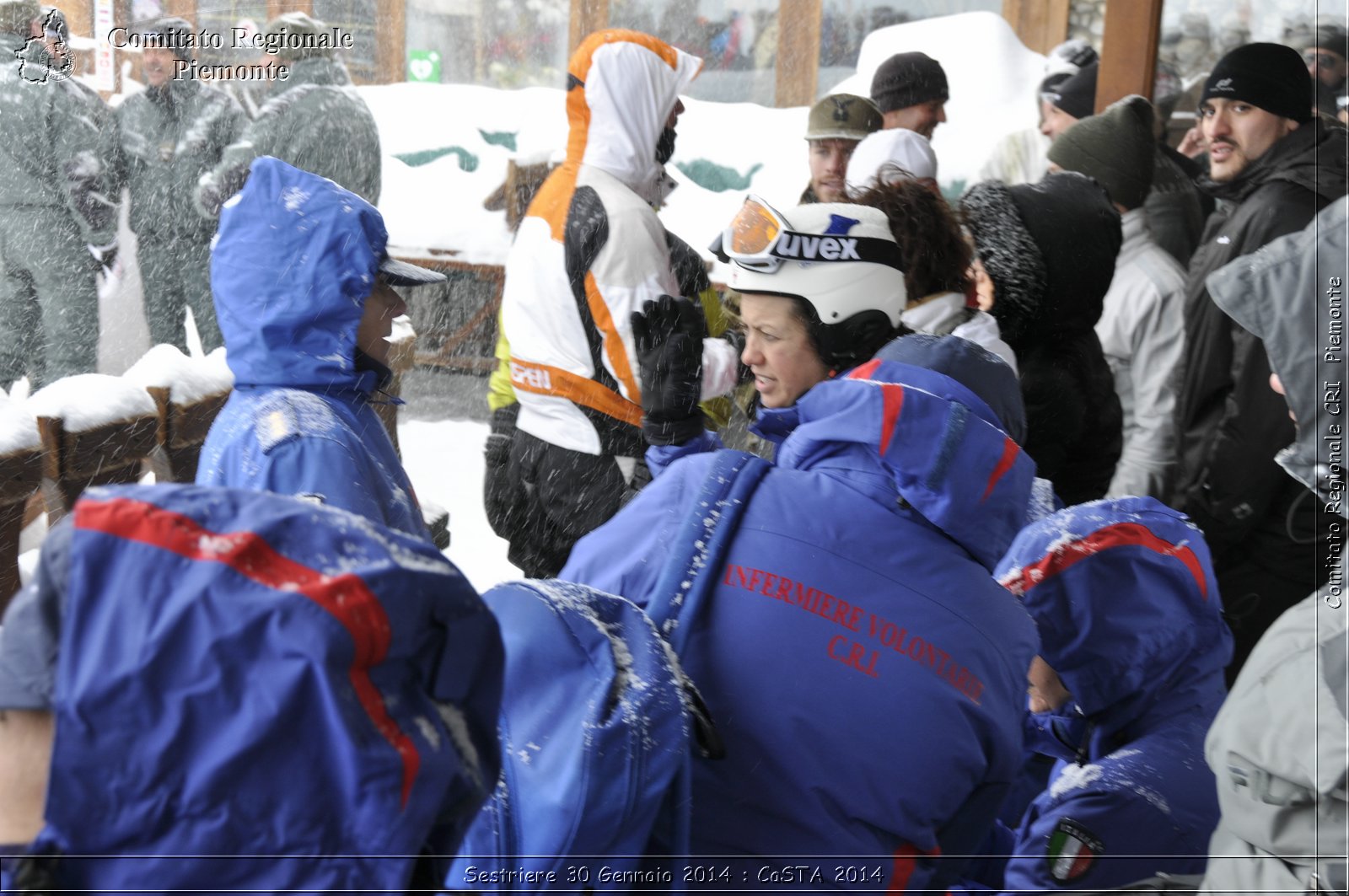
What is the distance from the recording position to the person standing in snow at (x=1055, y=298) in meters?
2.98

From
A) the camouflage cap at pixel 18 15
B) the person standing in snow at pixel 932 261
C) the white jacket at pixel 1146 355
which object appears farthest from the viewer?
the camouflage cap at pixel 18 15

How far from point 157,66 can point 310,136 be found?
3.66 feet

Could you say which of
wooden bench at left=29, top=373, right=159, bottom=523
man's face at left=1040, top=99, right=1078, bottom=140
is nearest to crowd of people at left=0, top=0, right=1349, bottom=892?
man's face at left=1040, top=99, right=1078, bottom=140

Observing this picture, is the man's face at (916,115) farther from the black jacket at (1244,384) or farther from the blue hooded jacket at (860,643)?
the blue hooded jacket at (860,643)

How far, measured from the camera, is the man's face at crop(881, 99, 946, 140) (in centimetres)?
440

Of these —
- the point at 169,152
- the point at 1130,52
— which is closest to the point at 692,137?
the point at 169,152

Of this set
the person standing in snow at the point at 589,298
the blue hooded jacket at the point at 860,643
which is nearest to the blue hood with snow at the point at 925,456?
the blue hooded jacket at the point at 860,643

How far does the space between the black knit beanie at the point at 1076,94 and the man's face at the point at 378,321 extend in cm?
355

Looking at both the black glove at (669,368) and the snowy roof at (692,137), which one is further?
the snowy roof at (692,137)

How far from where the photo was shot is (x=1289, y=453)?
1426mm

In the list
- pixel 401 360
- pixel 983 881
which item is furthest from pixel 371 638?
pixel 401 360

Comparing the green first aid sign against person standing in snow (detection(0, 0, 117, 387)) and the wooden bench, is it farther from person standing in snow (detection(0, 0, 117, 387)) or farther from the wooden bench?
the wooden bench

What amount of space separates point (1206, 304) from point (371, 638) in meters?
3.10

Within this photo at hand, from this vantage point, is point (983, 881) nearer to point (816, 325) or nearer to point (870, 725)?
point (870, 725)
